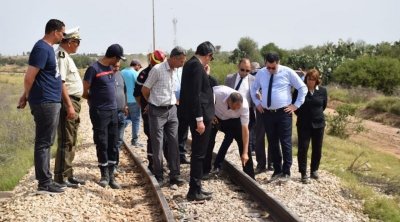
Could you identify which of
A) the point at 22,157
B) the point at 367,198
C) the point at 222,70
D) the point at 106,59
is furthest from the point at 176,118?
the point at 222,70

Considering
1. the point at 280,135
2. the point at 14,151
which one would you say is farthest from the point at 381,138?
the point at 280,135

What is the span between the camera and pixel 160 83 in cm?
727

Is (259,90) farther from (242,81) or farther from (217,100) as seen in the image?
(217,100)

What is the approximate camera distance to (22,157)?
37.8ft

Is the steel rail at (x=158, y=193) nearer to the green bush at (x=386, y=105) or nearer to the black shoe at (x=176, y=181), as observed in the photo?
the black shoe at (x=176, y=181)

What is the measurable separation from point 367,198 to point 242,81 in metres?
2.90

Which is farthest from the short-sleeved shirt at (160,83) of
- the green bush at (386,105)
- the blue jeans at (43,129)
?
the green bush at (386,105)

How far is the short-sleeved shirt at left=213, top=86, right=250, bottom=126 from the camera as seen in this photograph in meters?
7.30

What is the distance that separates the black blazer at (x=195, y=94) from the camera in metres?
6.42

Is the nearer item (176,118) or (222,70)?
(176,118)

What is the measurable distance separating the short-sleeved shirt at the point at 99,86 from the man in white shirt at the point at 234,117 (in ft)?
5.27

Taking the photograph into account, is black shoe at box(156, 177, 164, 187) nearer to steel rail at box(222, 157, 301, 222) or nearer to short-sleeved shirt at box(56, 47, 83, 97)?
steel rail at box(222, 157, 301, 222)

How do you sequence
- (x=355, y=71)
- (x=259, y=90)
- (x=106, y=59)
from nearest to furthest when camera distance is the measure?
(x=106, y=59), (x=259, y=90), (x=355, y=71)

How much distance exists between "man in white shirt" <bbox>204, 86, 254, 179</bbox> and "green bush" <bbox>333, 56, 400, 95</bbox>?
35904mm
